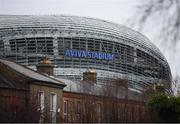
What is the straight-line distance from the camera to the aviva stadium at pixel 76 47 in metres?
97.0

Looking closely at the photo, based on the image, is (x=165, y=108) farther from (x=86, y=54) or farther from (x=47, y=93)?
(x=86, y=54)

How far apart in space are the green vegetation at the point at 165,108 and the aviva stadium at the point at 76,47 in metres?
69.5

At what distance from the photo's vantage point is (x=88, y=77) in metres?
62.1

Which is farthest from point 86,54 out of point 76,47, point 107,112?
point 107,112

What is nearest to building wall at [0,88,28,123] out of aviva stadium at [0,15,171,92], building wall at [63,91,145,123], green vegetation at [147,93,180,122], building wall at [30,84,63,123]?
building wall at [30,84,63,123]

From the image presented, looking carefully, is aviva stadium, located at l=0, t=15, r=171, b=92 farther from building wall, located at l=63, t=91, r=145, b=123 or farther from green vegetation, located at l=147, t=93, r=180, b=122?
green vegetation, located at l=147, t=93, r=180, b=122

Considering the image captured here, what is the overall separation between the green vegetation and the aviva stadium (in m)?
69.5

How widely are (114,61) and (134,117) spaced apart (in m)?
67.5

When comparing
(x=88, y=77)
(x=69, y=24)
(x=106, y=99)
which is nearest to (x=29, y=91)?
(x=106, y=99)

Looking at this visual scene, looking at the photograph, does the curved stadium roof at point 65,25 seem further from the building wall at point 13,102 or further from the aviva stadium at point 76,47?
the building wall at point 13,102

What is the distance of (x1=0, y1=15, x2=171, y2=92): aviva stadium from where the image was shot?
97.0m

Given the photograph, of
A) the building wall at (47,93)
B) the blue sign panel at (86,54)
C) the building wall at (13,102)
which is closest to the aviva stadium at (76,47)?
the blue sign panel at (86,54)

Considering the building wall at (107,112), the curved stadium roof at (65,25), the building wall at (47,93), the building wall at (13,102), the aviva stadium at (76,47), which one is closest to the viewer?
the building wall at (107,112)

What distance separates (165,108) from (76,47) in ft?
253
